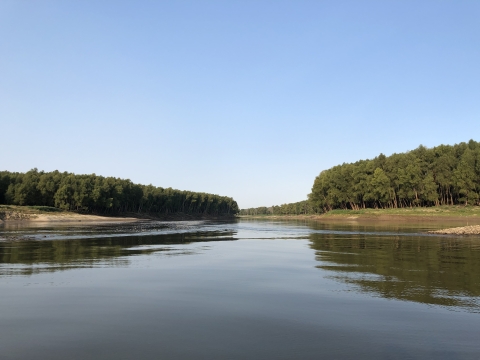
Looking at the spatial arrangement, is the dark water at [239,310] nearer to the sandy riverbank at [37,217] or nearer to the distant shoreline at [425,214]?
the distant shoreline at [425,214]

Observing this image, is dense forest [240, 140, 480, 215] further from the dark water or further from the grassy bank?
the dark water

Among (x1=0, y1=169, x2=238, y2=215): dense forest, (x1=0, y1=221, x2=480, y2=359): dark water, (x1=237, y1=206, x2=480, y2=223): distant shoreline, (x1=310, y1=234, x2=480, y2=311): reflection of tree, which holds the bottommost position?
(x1=310, y1=234, x2=480, y2=311): reflection of tree

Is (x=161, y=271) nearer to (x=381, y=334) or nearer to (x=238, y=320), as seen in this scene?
(x=238, y=320)

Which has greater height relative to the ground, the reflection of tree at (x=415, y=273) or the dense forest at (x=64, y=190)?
the dense forest at (x=64, y=190)

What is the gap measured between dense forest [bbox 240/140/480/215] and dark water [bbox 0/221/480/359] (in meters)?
89.8

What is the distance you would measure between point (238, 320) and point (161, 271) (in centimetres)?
837

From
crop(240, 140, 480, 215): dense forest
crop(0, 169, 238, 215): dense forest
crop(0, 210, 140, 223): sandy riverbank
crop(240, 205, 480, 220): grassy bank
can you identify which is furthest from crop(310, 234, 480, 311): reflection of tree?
crop(0, 169, 238, 215): dense forest

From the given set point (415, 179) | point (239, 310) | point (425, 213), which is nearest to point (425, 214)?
point (425, 213)

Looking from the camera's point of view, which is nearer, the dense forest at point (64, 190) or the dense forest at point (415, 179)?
the dense forest at point (415, 179)

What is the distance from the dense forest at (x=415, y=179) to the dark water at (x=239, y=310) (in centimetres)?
8979

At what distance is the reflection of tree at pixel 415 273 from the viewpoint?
38.7ft

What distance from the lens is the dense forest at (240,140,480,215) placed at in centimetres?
9500

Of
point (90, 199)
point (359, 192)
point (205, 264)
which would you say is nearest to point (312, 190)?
point (359, 192)

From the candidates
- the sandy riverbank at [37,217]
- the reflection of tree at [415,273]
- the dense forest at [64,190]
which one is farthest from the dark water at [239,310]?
the dense forest at [64,190]
